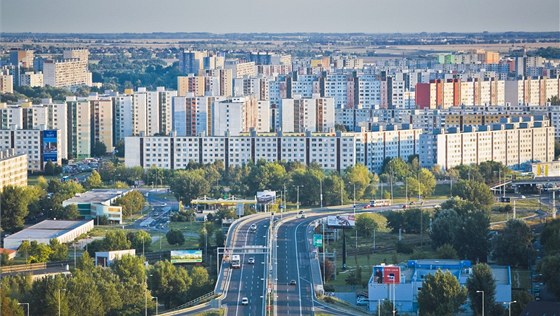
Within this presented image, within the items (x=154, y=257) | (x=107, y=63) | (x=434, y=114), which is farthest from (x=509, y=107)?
(x=107, y=63)

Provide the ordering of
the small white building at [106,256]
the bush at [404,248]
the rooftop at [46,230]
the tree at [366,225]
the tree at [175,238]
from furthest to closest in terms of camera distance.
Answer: the tree at [366,225]
the tree at [175,238]
the rooftop at [46,230]
the bush at [404,248]
the small white building at [106,256]

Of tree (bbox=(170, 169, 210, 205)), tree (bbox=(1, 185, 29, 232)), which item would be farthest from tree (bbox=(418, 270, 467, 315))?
tree (bbox=(170, 169, 210, 205))

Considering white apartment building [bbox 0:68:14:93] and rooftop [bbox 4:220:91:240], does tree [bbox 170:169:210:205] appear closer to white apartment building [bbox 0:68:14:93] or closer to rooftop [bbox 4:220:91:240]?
rooftop [bbox 4:220:91:240]

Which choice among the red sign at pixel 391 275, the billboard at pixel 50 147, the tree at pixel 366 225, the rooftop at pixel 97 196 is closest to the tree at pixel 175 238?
the tree at pixel 366 225

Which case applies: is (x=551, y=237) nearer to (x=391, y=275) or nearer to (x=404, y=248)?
→ (x=404, y=248)

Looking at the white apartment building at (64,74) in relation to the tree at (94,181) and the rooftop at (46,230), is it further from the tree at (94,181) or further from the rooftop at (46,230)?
the rooftop at (46,230)

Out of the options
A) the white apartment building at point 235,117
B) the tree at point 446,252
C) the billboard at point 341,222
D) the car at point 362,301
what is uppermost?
the white apartment building at point 235,117
